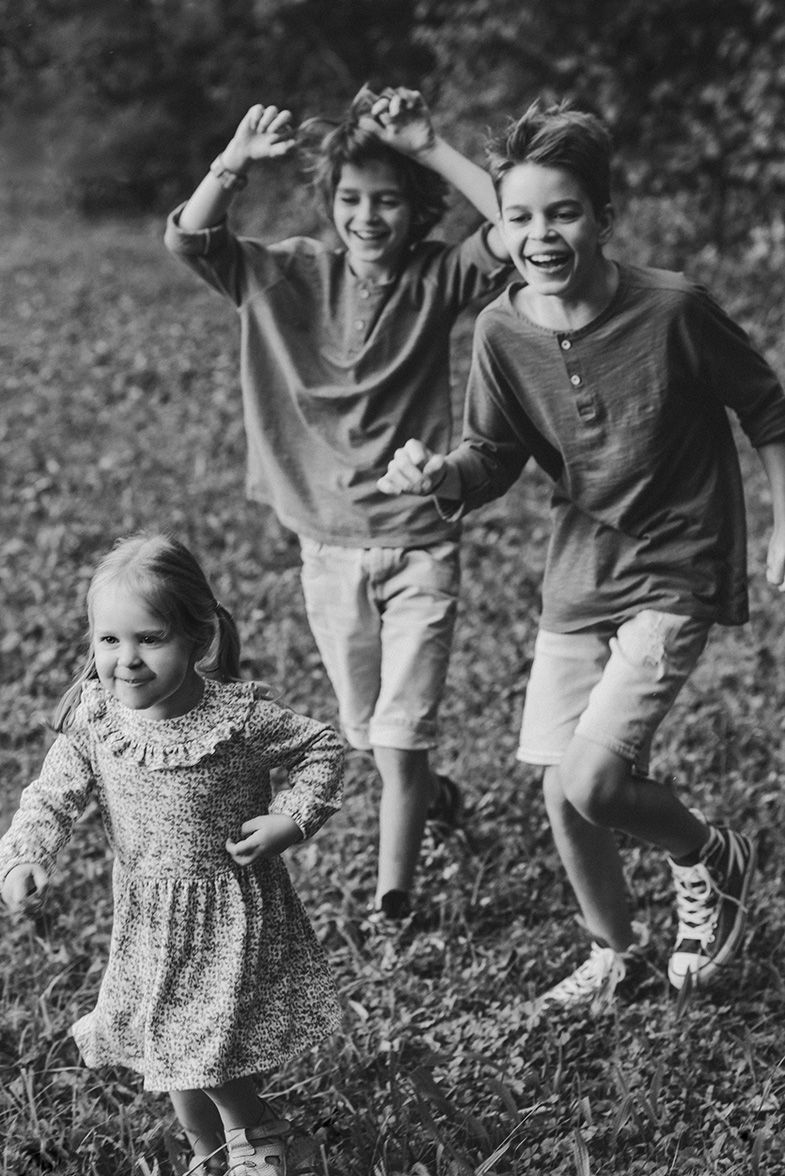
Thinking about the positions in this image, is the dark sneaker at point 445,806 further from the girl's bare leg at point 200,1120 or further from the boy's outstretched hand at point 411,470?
the girl's bare leg at point 200,1120

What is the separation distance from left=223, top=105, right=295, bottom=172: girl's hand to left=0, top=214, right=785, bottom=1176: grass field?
177 centimetres

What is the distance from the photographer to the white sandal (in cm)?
274

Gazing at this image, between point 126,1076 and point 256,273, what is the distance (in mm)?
1950

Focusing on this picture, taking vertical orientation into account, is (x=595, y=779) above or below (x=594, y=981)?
above

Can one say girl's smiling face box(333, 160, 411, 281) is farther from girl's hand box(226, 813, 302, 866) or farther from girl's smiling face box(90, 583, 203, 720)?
girl's hand box(226, 813, 302, 866)

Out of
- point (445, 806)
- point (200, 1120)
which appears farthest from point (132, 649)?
point (445, 806)

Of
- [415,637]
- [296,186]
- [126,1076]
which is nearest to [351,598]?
[415,637]

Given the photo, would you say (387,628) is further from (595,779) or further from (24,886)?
(24,886)

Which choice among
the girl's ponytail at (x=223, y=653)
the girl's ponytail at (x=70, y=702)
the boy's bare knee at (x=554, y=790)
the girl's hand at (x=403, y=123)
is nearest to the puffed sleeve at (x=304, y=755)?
the girl's ponytail at (x=223, y=653)

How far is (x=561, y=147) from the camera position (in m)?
3.12

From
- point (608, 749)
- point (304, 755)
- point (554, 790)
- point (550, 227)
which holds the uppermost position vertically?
point (550, 227)

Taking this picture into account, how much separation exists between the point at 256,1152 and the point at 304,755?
707 mm

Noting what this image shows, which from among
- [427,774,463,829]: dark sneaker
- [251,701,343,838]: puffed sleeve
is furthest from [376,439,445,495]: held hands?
[427,774,463,829]: dark sneaker

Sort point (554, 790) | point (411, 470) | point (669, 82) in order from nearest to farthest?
point (411, 470) < point (554, 790) < point (669, 82)
